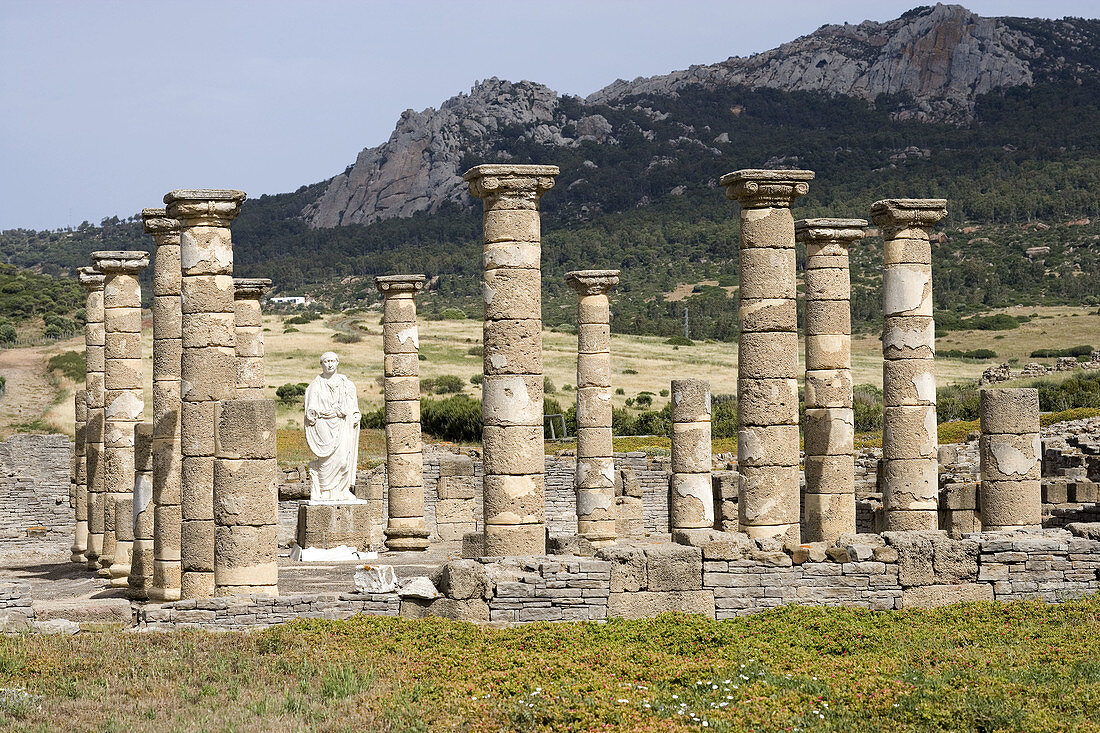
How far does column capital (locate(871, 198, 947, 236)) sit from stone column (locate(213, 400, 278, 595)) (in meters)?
9.53

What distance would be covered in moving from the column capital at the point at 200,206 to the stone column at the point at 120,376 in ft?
16.2

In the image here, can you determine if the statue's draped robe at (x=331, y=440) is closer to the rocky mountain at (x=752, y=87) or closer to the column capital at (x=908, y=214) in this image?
the column capital at (x=908, y=214)

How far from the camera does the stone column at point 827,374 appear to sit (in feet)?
69.5

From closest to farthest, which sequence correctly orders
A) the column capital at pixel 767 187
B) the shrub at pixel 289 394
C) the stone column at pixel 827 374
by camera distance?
the column capital at pixel 767 187, the stone column at pixel 827 374, the shrub at pixel 289 394

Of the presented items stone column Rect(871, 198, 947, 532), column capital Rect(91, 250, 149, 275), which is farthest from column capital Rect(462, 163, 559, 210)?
column capital Rect(91, 250, 149, 275)

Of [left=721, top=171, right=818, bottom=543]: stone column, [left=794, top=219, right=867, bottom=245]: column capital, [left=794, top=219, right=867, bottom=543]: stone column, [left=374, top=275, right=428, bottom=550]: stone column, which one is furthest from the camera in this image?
[left=374, top=275, right=428, bottom=550]: stone column

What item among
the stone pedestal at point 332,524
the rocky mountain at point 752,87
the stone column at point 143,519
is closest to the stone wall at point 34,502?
the stone pedestal at point 332,524

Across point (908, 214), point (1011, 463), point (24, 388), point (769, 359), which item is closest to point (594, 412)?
point (769, 359)

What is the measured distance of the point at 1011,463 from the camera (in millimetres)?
18875

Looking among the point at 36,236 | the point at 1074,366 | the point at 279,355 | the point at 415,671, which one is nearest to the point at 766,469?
the point at 415,671

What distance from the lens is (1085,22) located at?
137125 mm

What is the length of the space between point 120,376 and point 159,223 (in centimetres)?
425

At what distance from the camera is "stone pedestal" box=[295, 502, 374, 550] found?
21.9 m

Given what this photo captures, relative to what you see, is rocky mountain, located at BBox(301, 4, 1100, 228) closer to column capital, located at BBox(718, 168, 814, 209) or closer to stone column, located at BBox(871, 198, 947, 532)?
stone column, located at BBox(871, 198, 947, 532)
